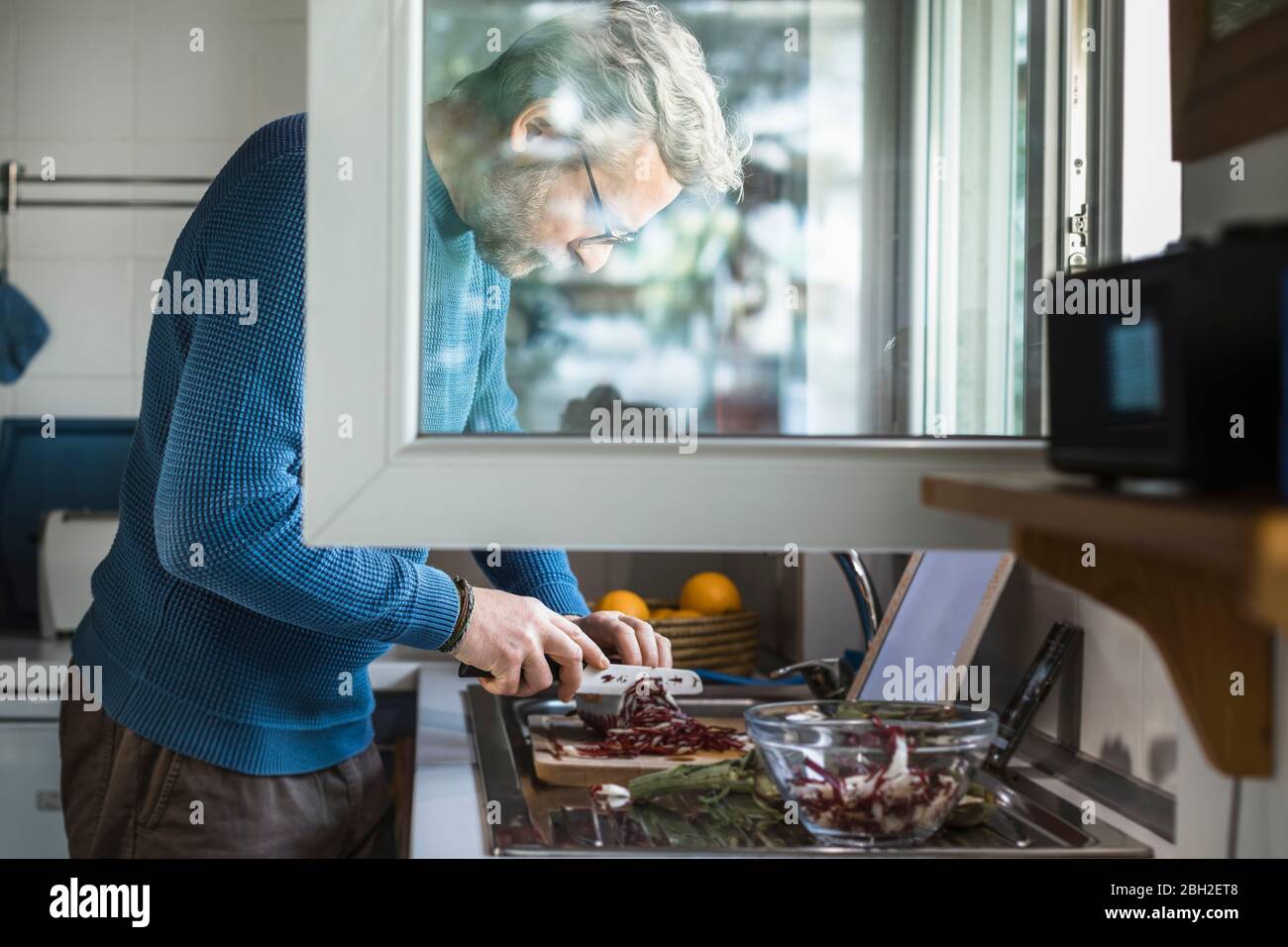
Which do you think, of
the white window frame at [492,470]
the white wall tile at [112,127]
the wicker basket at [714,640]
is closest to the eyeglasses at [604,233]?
the white window frame at [492,470]

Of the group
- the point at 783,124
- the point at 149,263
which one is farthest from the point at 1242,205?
the point at 149,263

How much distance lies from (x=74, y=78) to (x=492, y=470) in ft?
6.62

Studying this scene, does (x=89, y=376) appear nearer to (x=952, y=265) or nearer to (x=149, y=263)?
(x=149, y=263)

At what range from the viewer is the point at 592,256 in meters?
0.81

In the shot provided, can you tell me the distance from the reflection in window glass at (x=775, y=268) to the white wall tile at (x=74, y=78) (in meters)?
1.88

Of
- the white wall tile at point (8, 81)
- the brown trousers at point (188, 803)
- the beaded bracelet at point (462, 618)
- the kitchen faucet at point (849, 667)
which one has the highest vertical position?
the white wall tile at point (8, 81)

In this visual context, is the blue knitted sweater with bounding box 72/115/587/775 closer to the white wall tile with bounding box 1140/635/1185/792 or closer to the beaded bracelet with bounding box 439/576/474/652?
the beaded bracelet with bounding box 439/576/474/652

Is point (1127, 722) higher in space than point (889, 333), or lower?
lower

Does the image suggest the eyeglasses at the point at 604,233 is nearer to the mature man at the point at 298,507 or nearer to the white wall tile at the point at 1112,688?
the mature man at the point at 298,507

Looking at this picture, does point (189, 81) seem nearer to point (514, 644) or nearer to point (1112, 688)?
point (514, 644)

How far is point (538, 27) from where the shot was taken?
794 millimetres

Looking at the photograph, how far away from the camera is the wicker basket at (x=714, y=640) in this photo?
1.87 metres

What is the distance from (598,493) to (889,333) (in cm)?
22

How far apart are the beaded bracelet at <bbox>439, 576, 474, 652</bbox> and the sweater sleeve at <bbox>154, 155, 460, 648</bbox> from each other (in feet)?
0.31
